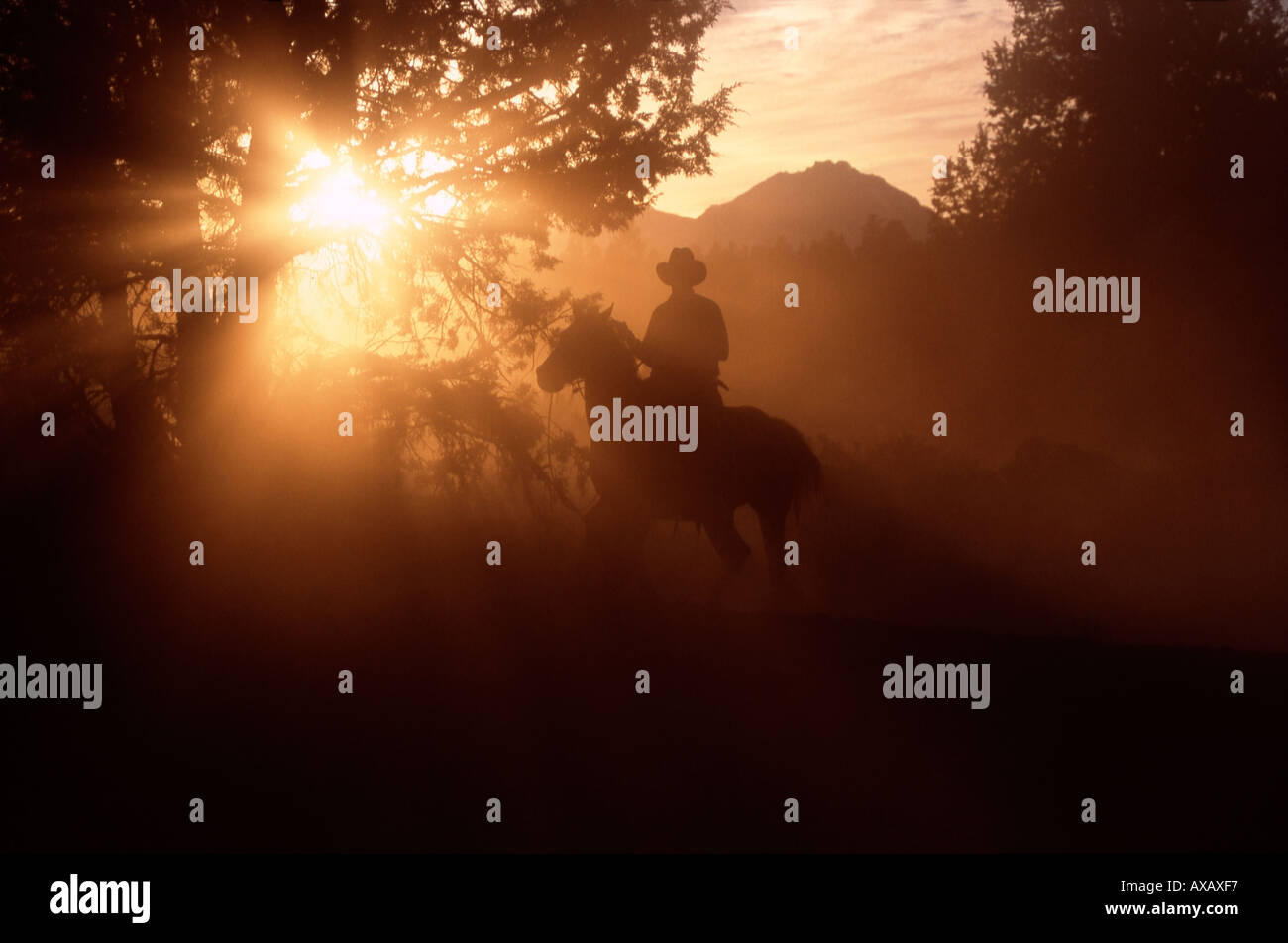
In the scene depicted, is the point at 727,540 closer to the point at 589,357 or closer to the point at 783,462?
the point at 783,462

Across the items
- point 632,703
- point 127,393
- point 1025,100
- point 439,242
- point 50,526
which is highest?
point 1025,100

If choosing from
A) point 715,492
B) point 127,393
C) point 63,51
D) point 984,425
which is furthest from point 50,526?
point 984,425

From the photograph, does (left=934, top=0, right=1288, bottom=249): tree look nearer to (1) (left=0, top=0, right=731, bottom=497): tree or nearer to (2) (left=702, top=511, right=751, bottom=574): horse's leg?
(1) (left=0, top=0, right=731, bottom=497): tree

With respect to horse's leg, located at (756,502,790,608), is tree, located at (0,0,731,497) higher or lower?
higher

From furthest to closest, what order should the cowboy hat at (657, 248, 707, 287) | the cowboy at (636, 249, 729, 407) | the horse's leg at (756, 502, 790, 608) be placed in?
the cowboy hat at (657, 248, 707, 287) → the horse's leg at (756, 502, 790, 608) → the cowboy at (636, 249, 729, 407)

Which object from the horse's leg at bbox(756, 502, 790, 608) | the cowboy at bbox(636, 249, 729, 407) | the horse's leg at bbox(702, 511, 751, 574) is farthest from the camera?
the horse's leg at bbox(756, 502, 790, 608)

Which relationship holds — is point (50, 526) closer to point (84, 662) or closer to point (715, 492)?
point (84, 662)

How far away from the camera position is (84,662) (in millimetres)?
8359

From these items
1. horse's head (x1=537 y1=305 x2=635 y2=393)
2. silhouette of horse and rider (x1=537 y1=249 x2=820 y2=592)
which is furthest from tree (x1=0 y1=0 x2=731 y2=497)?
horse's head (x1=537 y1=305 x2=635 y2=393)

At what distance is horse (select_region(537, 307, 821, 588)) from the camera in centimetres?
1009

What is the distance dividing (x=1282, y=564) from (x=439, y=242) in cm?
1347

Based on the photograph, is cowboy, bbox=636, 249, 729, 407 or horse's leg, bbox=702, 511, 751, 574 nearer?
cowboy, bbox=636, 249, 729, 407

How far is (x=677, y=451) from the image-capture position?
33.9ft

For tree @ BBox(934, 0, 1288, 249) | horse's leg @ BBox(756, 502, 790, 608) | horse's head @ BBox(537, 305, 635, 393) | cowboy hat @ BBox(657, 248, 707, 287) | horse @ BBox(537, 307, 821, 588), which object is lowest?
horse's leg @ BBox(756, 502, 790, 608)
